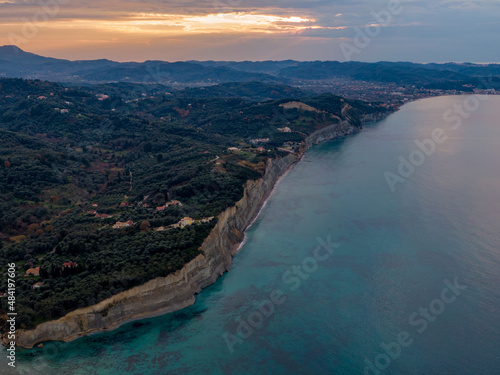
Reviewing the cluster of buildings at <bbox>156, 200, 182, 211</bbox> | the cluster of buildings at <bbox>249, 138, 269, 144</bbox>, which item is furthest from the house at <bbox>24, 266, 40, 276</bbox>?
the cluster of buildings at <bbox>249, 138, 269, 144</bbox>

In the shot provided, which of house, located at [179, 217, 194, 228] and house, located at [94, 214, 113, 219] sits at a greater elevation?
house, located at [179, 217, 194, 228]

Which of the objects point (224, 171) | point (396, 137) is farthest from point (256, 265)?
point (396, 137)

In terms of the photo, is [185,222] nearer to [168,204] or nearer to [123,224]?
[123,224]

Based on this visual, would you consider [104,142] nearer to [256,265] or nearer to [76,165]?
[76,165]

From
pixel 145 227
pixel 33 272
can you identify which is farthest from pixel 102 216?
pixel 33 272

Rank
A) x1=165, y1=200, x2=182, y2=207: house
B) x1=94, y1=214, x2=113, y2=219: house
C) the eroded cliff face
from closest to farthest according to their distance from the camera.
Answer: the eroded cliff face < x1=94, y1=214, x2=113, y2=219: house < x1=165, y1=200, x2=182, y2=207: house

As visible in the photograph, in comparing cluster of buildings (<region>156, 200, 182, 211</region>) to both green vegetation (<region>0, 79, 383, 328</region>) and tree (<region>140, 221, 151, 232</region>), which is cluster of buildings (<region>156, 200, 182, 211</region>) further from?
tree (<region>140, 221, 151, 232</region>)

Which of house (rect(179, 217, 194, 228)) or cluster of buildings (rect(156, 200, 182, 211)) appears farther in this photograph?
cluster of buildings (rect(156, 200, 182, 211))
